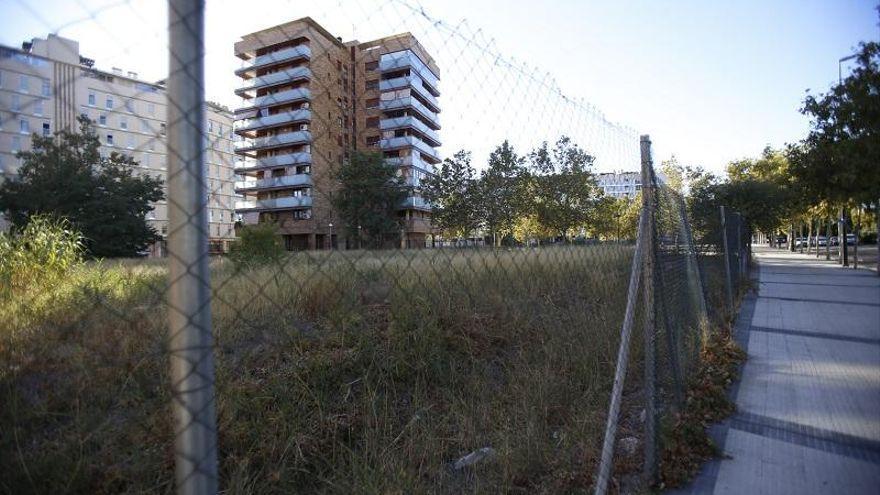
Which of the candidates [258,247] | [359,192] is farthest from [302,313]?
[258,247]

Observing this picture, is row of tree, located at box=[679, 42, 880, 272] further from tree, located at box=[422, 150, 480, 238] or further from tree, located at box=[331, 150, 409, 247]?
tree, located at box=[331, 150, 409, 247]

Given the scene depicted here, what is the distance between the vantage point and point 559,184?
29.3 feet

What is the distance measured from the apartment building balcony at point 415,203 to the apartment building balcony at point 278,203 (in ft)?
6.74

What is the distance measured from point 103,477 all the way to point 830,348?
21.6 ft

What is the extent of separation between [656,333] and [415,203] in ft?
A: 8.95

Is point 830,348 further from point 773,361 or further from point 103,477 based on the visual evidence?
point 103,477

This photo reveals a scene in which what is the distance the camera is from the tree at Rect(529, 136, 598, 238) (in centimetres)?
709

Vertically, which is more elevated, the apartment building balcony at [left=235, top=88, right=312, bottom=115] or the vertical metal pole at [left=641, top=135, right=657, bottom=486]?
the apartment building balcony at [left=235, top=88, right=312, bottom=115]

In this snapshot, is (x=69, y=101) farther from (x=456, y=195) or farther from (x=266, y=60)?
(x=456, y=195)

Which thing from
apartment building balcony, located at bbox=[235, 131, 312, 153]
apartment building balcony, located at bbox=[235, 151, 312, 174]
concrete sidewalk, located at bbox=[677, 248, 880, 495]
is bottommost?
concrete sidewalk, located at bbox=[677, 248, 880, 495]

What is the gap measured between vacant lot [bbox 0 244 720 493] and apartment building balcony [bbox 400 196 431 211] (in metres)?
0.63

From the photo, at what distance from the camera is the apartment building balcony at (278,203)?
215 centimetres

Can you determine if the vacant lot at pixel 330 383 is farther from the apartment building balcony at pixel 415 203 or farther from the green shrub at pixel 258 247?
the green shrub at pixel 258 247

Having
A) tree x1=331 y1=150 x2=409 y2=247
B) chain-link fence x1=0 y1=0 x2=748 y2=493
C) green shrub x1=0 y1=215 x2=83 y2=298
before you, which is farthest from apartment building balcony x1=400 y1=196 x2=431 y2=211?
green shrub x1=0 y1=215 x2=83 y2=298
